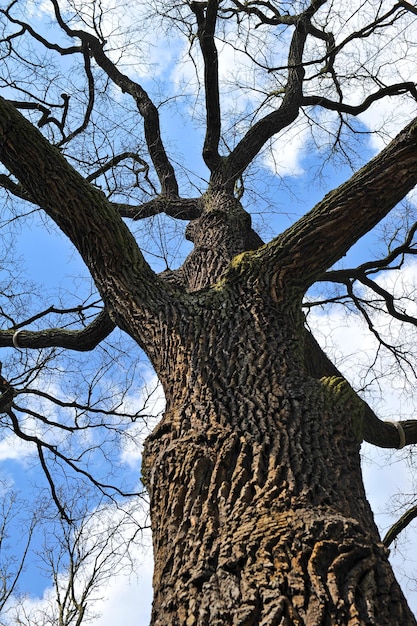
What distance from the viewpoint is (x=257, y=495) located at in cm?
184

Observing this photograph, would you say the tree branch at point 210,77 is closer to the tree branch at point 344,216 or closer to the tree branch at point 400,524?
the tree branch at point 344,216

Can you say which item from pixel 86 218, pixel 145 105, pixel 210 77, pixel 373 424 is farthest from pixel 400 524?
pixel 145 105

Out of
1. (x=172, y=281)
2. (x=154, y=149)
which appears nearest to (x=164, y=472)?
(x=172, y=281)

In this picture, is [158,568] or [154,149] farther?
[154,149]

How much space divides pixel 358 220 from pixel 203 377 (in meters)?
1.10

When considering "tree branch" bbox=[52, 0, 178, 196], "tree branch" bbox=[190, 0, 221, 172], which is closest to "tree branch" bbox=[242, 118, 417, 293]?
"tree branch" bbox=[190, 0, 221, 172]

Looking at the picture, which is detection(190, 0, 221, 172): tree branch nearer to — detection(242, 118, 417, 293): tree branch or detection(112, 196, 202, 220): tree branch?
detection(112, 196, 202, 220): tree branch

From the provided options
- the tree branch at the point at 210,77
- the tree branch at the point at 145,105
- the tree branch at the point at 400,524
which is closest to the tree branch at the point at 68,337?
the tree branch at the point at 145,105

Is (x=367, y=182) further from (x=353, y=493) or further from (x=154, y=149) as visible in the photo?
(x=154, y=149)

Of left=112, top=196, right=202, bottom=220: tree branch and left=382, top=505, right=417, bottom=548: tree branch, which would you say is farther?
left=112, top=196, right=202, bottom=220: tree branch

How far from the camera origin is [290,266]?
2922 millimetres

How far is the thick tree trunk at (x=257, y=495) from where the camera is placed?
1529mm

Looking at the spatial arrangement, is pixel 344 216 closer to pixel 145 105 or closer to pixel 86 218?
pixel 86 218

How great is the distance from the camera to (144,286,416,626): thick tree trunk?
5.02 feet
